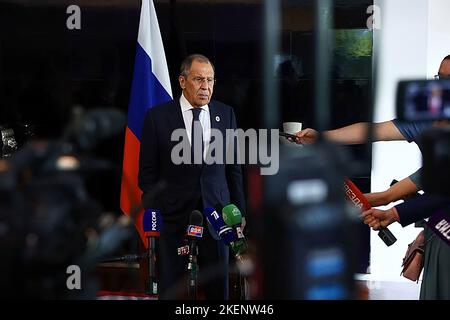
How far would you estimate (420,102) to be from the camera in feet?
6.17

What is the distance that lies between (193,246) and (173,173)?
0.46 metres

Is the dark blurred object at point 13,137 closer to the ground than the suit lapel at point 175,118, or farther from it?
closer to the ground

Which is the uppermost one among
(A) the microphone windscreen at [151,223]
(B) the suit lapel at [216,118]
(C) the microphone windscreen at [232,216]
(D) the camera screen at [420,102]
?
(D) the camera screen at [420,102]

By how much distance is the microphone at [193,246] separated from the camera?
3852mm

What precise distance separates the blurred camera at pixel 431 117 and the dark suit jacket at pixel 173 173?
2144 millimetres

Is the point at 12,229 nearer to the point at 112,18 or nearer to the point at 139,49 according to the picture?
the point at 139,49

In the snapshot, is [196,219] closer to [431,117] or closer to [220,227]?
[220,227]

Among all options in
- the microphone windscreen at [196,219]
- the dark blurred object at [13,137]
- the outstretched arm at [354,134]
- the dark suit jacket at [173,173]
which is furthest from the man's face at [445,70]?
the dark blurred object at [13,137]

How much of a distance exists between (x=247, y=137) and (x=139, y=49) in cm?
83

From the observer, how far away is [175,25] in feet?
16.9

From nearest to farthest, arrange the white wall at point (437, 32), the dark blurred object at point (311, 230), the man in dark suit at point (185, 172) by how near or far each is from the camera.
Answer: the dark blurred object at point (311, 230), the man in dark suit at point (185, 172), the white wall at point (437, 32)

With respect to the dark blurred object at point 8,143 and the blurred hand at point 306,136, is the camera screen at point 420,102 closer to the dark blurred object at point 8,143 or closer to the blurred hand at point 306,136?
the blurred hand at point 306,136
